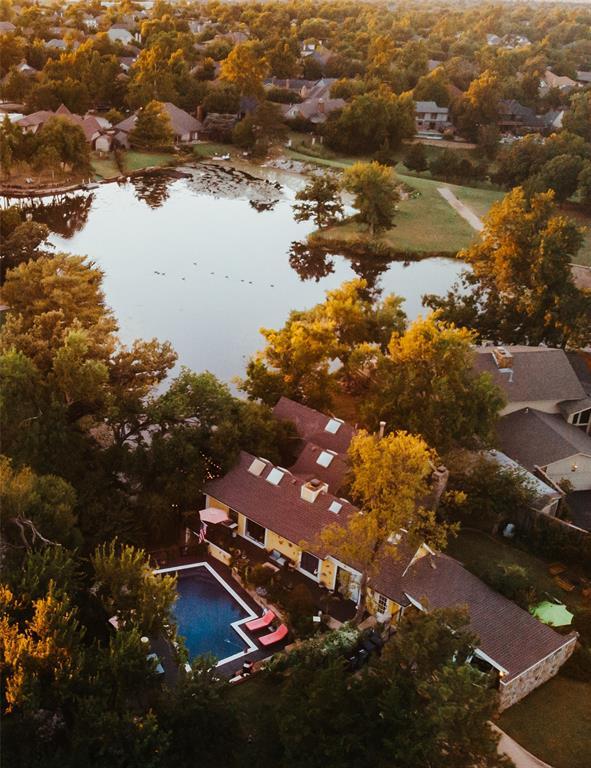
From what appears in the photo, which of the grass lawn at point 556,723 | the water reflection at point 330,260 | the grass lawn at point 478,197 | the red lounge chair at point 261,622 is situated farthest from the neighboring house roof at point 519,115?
the grass lawn at point 556,723

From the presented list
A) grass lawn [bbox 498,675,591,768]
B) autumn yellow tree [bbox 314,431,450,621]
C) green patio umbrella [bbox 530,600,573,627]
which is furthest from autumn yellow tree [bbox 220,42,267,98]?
grass lawn [bbox 498,675,591,768]

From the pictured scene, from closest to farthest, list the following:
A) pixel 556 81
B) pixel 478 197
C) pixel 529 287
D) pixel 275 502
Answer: pixel 275 502, pixel 529 287, pixel 478 197, pixel 556 81

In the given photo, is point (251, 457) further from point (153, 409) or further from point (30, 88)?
point (30, 88)

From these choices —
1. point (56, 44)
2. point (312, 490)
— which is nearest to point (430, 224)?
point (312, 490)

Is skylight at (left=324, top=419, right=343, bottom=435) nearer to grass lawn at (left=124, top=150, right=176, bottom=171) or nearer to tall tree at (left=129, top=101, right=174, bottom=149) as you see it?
grass lawn at (left=124, top=150, right=176, bottom=171)

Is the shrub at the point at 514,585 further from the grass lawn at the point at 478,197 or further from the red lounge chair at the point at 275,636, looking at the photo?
the grass lawn at the point at 478,197

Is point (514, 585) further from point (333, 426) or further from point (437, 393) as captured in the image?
point (333, 426)
